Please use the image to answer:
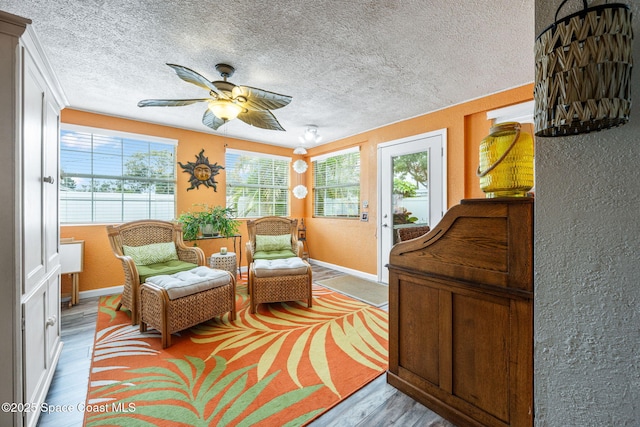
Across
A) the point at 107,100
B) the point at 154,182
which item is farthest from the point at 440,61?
the point at 154,182

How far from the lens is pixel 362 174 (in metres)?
4.54

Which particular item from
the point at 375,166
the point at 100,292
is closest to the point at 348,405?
the point at 375,166

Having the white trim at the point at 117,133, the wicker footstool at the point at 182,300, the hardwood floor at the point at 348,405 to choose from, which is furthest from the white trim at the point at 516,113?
the white trim at the point at 117,133

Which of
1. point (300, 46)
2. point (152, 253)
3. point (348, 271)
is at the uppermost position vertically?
point (300, 46)

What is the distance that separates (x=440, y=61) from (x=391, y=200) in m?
2.07

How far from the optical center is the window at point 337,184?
15.5ft

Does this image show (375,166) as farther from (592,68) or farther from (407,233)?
(592,68)

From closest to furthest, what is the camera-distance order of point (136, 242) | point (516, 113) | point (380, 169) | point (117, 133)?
1. point (516, 113)
2. point (136, 242)
3. point (117, 133)
4. point (380, 169)

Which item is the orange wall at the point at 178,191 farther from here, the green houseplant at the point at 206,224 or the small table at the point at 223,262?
the small table at the point at 223,262

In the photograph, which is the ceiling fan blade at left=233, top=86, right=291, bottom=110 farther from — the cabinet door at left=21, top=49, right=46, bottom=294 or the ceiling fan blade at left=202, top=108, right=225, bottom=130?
the cabinet door at left=21, top=49, right=46, bottom=294

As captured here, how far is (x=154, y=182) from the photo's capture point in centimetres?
402

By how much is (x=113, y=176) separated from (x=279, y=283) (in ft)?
9.21

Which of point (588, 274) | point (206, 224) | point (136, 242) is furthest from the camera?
point (206, 224)

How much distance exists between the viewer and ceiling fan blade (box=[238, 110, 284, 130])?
8.07 ft
